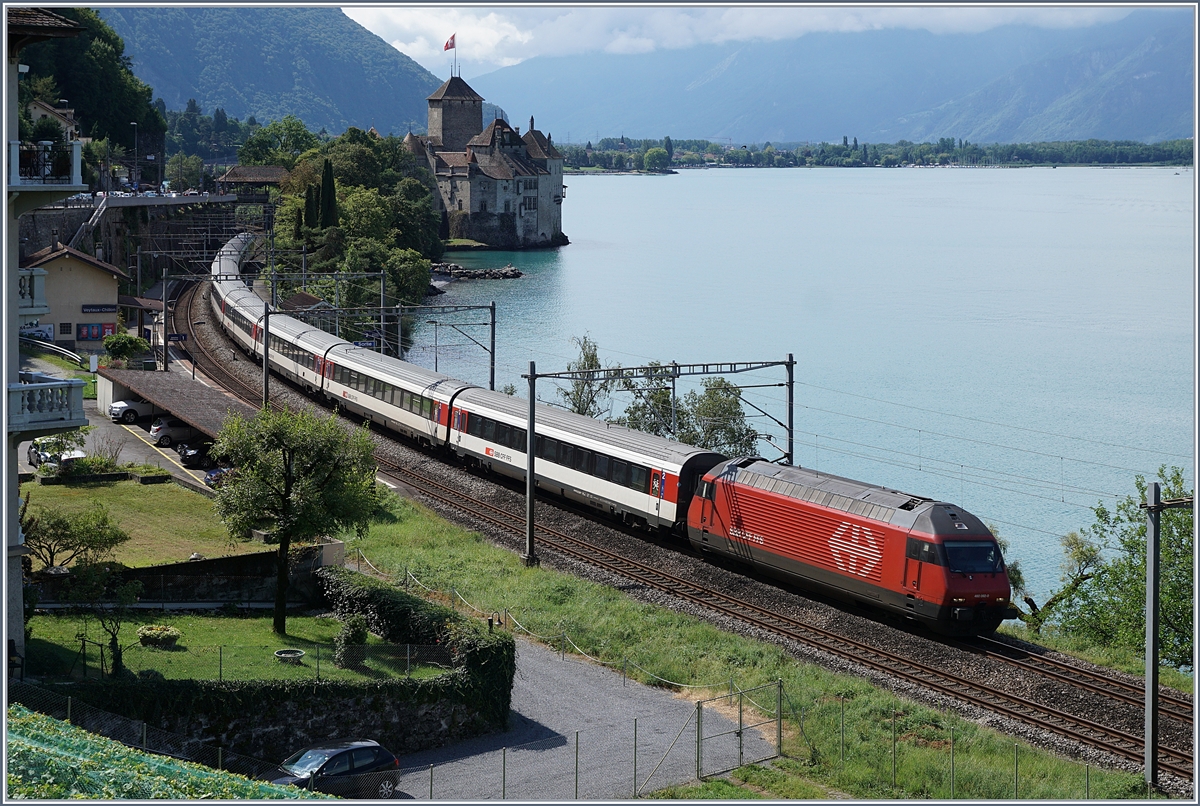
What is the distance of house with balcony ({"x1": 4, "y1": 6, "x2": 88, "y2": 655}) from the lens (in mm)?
22875

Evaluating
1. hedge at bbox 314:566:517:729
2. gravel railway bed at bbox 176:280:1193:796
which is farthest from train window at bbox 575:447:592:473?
hedge at bbox 314:566:517:729

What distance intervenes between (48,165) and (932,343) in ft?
285

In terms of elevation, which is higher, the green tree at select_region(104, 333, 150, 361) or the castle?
the castle

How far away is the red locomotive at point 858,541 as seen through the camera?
28.2 meters

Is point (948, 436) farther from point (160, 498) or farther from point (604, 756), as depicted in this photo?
point (604, 756)

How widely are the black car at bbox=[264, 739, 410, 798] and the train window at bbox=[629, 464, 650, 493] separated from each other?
16429mm

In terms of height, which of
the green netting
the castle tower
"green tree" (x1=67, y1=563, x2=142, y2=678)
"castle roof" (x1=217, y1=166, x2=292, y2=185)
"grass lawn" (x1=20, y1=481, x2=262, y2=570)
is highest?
the castle tower

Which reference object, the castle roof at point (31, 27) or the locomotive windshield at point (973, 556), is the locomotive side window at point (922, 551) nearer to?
the locomotive windshield at point (973, 556)

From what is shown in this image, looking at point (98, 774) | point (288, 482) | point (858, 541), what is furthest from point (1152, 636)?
point (288, 482)

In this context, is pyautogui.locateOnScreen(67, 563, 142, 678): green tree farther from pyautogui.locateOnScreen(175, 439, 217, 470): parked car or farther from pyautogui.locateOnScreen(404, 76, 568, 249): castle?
pyautogui.locateOnScreen(404, 76, 568, 249): castle

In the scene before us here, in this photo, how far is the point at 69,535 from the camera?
1092 inches

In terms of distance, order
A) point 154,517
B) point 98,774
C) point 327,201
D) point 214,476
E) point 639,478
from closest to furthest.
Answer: point 98,774 < point 154,517 < point 639,478 < point 214,476 < point 327,201

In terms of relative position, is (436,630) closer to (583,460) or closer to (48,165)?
(48,165)

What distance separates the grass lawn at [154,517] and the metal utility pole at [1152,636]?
21.6 m
